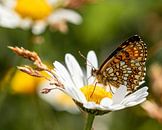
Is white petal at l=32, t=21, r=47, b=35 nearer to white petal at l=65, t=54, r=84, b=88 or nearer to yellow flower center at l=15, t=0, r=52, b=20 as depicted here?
yellow flower center at l=15, t=0, r=52, b=20

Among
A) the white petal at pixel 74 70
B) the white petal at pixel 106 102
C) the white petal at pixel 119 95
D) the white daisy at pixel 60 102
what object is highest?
the white daisy at pixel 60 102

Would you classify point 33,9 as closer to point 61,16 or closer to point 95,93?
point 61,16

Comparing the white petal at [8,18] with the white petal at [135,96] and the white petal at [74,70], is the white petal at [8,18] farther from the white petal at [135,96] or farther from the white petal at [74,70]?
the white petal at [135,96]

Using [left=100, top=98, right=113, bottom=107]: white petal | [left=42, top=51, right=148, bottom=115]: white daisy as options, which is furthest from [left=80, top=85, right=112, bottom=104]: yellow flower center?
[left=100, top=98, right=113, bottom=107]: white petal

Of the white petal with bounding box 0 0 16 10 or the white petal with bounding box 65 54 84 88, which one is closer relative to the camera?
the white petal with bounding box 65 54 84 88

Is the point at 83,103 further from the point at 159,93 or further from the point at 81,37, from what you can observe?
the point at 81,37

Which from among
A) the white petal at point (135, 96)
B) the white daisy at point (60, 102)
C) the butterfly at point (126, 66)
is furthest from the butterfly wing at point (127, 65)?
the white daisy at point (60, 102)

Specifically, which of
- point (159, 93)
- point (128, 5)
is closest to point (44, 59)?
point (128, 5)
